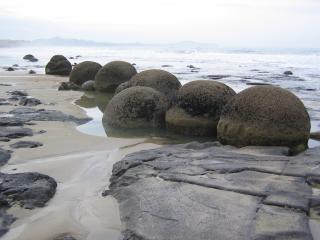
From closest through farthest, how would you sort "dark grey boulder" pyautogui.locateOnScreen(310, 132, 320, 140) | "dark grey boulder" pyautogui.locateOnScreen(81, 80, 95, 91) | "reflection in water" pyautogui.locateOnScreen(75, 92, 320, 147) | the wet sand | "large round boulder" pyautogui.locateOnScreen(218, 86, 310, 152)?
the wet sand < "large round boulder" pyautogui.locateOnScreen(218, 86, 310, 152) < "reflection in water" pyautogui.locateOnScreen(75, 92, 320, 147) < "dark grey boulder" pyautogui.locateOnScreen(310, 132, 320, 140) < "dark grey boulder" pyautogui.locateOnScreen(81, 80, 95, 91)

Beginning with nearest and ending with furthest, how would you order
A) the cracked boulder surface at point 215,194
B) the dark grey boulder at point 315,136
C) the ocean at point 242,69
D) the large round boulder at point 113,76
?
1. the cracked boulder surface at point 215,194
2. the dark grey boulder at point 315,136
3. the large round boulder at point 113,76
4. the ocean at point 242,69

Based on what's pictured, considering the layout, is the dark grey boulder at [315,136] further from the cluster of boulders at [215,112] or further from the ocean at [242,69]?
the cluster of boulders at [215,112]

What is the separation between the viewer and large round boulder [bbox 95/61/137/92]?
13883mm

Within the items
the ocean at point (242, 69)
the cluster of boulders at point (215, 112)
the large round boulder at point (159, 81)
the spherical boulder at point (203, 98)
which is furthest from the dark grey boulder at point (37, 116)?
the spherical boulder at point (203, 98)

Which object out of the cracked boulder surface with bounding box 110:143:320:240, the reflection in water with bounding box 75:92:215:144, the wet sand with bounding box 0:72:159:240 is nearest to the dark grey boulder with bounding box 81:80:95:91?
the reflection in water with bounding box 75:92:215:144

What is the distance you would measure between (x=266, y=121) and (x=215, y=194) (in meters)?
2.40

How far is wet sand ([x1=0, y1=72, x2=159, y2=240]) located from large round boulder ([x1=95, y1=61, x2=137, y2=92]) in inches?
230

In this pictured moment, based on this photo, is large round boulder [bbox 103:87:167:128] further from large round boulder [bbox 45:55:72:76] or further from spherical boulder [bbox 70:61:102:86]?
large round boulder [bbox 45:55:72:76]

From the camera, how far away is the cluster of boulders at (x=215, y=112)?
6.06 m

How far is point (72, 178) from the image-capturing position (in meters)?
4.92

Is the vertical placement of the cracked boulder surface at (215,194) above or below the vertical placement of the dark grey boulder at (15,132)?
above

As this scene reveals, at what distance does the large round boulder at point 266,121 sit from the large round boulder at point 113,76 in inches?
307

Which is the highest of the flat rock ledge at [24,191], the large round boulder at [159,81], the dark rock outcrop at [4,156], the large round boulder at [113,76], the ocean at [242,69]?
the large round boulder at [159,81]

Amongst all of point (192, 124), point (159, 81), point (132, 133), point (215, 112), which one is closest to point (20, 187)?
point (132, 133)
